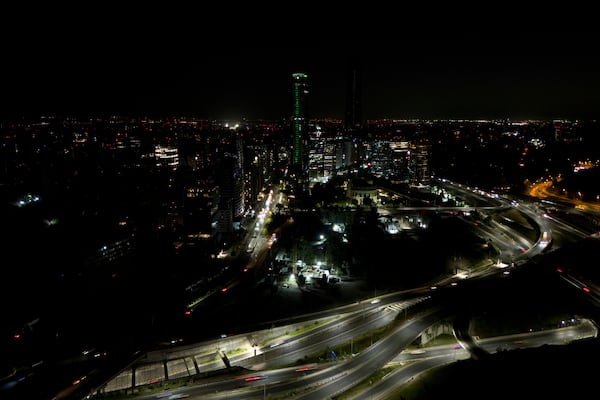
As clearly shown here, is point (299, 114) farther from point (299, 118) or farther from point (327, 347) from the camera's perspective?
point (327, 347)

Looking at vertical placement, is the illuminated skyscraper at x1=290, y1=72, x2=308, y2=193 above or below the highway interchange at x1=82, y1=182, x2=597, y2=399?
above

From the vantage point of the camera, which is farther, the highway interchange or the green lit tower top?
the green lit tower top

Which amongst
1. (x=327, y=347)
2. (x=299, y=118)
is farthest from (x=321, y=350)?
(x=299, y=118)

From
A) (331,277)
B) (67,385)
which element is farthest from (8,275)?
(331,277)

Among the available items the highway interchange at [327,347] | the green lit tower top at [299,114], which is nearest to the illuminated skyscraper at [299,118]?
the green lit tower top at [299,114]

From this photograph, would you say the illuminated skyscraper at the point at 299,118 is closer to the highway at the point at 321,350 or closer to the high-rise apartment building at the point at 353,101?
the high-rise apartment building at the point at 353,101

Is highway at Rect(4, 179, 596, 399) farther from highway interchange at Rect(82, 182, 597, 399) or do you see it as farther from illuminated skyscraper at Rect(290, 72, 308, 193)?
illuminated skyscraper at Rect(290, 72, 308, 193)

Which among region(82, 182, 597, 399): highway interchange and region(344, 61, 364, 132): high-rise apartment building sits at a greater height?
region(344, 61, 364, 132): high-rise apartment building

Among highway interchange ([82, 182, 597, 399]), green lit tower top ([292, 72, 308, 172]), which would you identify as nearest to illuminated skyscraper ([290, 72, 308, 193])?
green lit tower top ([292, 72, 308, 172])
